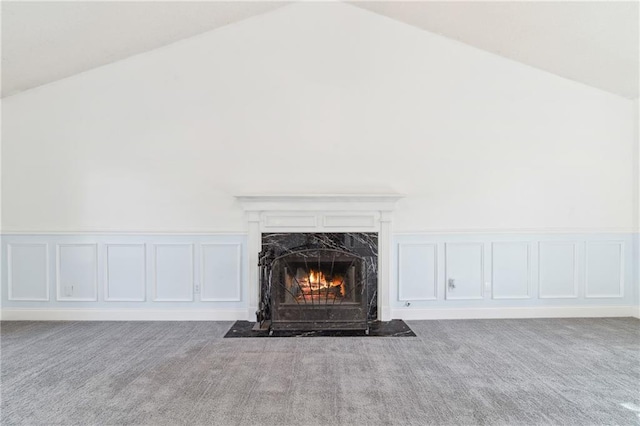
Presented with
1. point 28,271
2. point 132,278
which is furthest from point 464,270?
point 28,271

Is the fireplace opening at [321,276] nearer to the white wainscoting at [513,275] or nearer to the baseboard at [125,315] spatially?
the white wainscoting at [513,275]

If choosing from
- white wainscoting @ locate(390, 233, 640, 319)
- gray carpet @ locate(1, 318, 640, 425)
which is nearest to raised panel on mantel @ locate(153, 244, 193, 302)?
gray carpet @ locate(1, 318, 640, 425)

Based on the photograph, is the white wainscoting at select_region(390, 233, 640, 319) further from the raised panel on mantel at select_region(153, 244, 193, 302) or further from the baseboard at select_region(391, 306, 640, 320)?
the raised panel on mantel at select_region(153, 244, 193, 302)

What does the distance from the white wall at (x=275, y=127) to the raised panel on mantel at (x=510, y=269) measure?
45 centimetres

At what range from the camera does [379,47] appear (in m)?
4.00

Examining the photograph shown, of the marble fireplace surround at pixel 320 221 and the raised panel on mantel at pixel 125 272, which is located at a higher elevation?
the marble fireplace surround at pixel 320 221

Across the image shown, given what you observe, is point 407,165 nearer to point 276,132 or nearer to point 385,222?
point 385,222

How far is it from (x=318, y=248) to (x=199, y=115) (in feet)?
5.98

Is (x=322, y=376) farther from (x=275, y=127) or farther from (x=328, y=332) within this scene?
(x=275, y=127)

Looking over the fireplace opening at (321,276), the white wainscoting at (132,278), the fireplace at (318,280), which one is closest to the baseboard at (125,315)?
the white wainscoting at (132,278)

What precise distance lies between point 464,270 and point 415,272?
51 cm

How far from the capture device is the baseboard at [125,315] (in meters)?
4.00

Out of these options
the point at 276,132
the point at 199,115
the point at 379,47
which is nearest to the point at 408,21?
the point at 379,47

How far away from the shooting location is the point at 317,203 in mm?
3918
